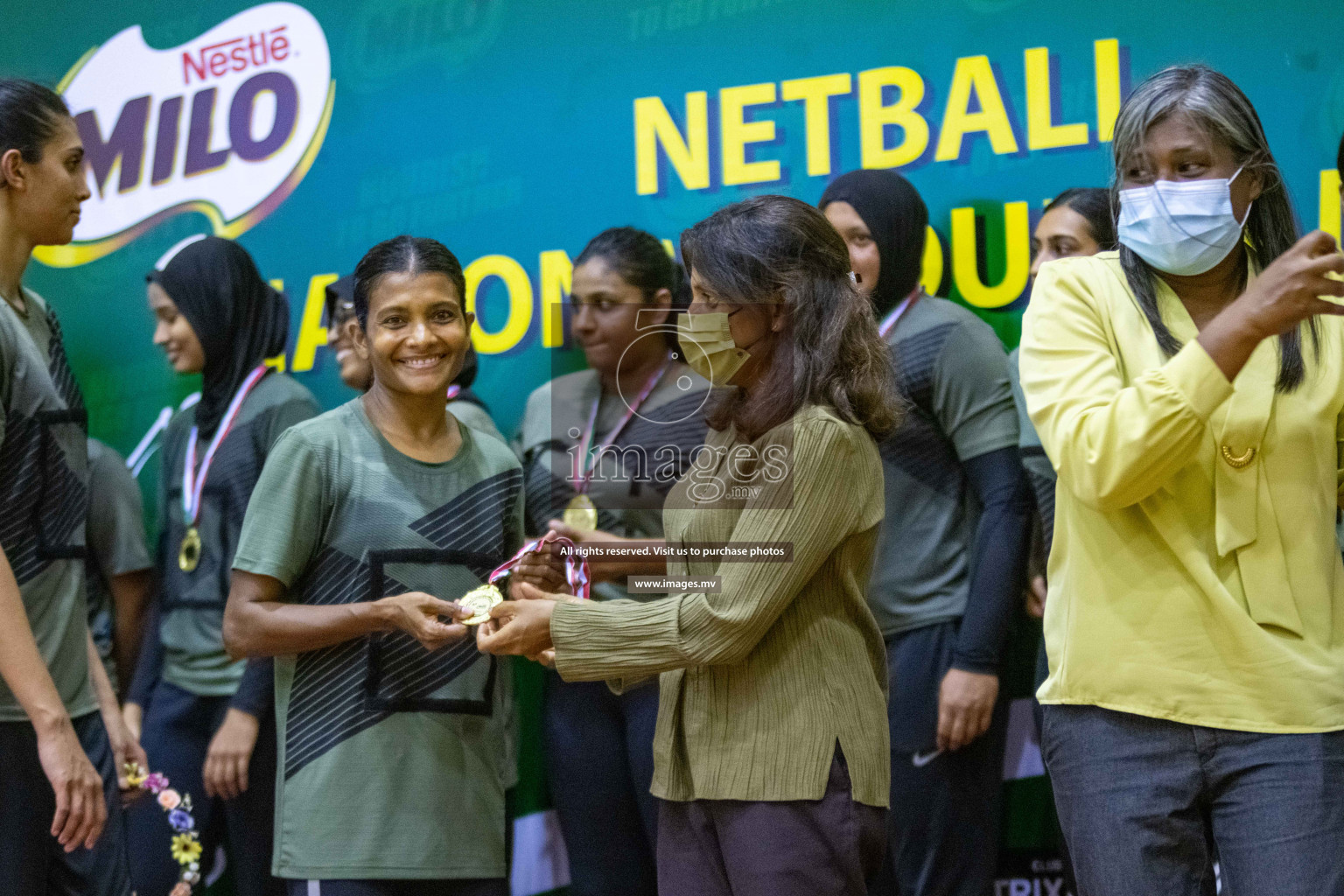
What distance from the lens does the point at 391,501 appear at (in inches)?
97.9

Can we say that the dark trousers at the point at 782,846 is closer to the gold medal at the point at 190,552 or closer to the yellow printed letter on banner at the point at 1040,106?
the yellow printed letter on banner at the point at 1040,106

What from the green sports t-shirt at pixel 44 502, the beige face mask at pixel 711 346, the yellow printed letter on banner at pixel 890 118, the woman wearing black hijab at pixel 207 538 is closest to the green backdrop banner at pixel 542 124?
the yellow printed letter on banner at pixel 890 118

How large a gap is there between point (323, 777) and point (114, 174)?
9.54 feet

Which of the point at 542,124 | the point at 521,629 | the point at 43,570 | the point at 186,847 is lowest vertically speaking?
the point at 186,847

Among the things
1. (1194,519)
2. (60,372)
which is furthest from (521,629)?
(60,372)

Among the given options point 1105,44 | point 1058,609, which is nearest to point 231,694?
point 1058,609

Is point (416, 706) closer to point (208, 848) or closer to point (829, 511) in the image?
point (829, 511)

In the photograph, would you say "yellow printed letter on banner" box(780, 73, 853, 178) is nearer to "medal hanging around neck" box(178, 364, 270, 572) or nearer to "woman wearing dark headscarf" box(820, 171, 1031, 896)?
"woman wearing dark headscarf" box(820, 171, 1031, 896)

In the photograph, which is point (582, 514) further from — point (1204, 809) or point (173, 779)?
point (173, 779)

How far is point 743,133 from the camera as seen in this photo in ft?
12.4

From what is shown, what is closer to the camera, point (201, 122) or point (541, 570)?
point (541, 570)

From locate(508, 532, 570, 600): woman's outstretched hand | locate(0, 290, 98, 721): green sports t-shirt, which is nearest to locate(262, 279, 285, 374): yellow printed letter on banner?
locate(0, 290, 98, 721): green sports t-shirt

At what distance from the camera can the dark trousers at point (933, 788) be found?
3.17 m

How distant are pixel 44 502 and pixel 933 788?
6.88ft
